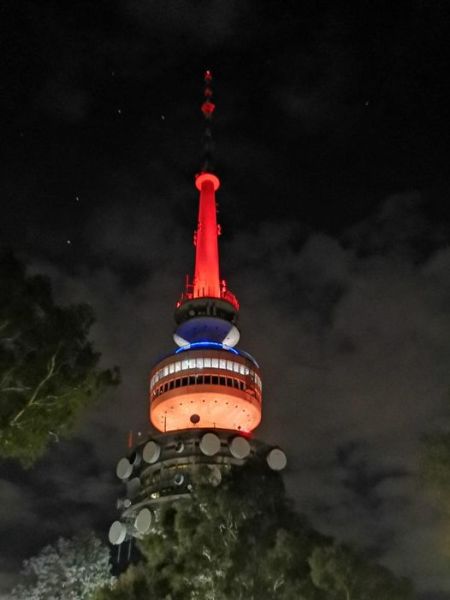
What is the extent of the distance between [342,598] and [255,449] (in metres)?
49.8

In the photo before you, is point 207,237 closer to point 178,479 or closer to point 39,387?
point 178,479

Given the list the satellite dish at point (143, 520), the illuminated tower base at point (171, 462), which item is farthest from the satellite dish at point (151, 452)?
the satellite dish at point (143, 520)

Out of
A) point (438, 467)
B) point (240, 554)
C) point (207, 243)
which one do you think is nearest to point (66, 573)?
point (240, 554)

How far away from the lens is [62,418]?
27406 mm

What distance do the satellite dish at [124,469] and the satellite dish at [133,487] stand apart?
0.87m

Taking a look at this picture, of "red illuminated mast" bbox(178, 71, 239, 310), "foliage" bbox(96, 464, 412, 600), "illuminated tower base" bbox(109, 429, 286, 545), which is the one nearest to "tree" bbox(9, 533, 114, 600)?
"foliage" bbox(96, 464, 412, 600)

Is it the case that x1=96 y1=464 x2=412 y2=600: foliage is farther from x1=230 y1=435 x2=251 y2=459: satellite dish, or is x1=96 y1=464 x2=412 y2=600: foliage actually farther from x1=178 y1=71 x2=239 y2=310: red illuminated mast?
x1=178 y1=71 x2=239 y2=310: red illuminated mast

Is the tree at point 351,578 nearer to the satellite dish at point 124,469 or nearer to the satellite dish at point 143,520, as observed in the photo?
the satellite dish at point 143,520

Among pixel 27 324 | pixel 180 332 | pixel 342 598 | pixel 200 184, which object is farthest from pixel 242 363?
pixel 27 324

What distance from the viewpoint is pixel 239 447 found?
254 feet

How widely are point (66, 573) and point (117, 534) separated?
27.6 m

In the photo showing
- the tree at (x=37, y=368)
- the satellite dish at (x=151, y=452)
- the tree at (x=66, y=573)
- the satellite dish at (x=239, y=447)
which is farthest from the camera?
the satellite dish at (x=151, y=452)

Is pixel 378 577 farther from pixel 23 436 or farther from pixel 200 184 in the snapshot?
pixel 200 184

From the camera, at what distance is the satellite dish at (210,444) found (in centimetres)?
7550
